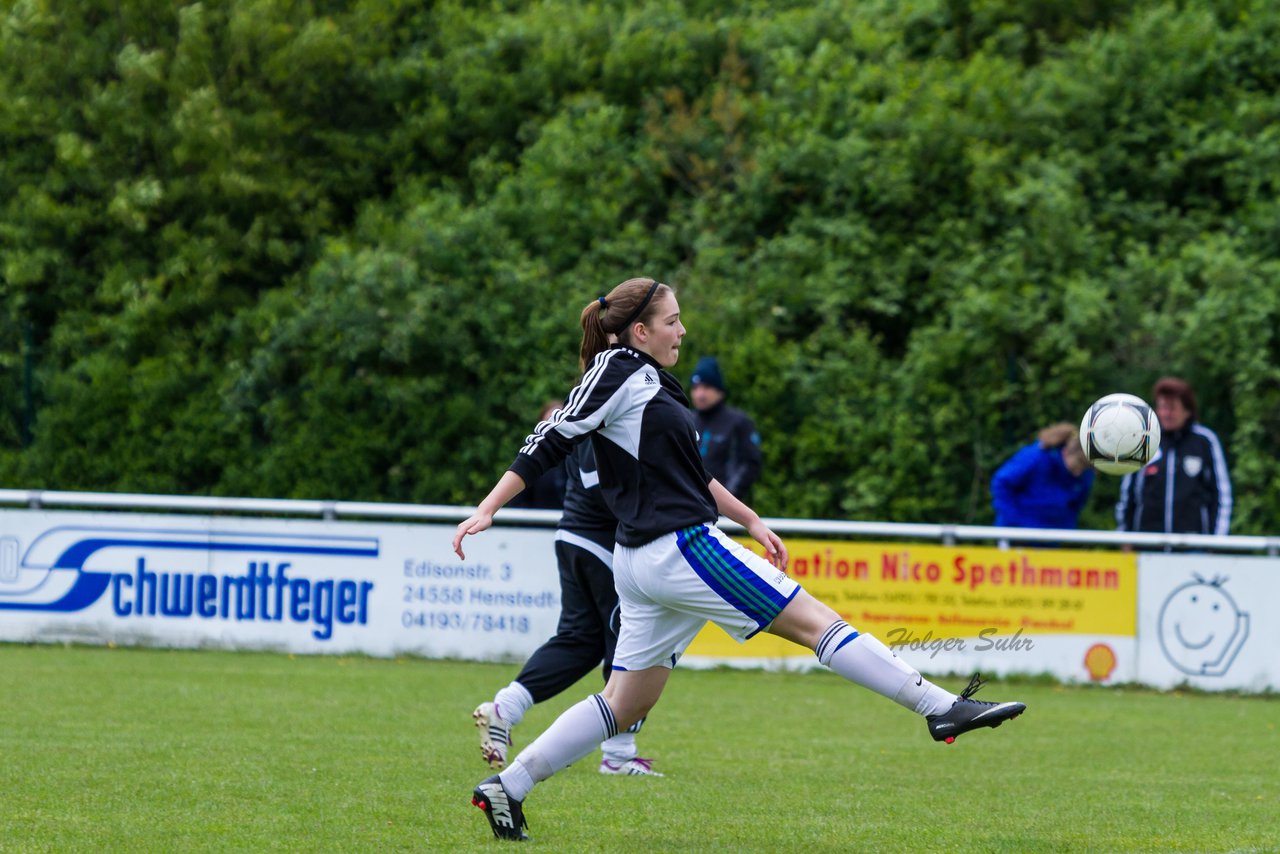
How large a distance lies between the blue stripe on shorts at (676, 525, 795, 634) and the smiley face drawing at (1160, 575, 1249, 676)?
23.6 feet

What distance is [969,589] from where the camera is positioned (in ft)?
38.4

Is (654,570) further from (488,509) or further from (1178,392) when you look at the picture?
(1178,392)

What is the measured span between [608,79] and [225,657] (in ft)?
30.3

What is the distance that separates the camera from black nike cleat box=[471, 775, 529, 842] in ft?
17.3

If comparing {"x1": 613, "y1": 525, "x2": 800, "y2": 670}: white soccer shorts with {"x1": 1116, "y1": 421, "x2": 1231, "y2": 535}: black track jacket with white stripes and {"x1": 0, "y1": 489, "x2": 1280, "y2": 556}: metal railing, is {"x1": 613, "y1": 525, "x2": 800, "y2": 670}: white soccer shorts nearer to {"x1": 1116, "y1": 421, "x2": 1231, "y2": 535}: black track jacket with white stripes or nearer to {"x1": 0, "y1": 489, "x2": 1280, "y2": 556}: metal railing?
{"x1": 0, "y1": 489, "x2": 1280, "y2": 556}: metal railing

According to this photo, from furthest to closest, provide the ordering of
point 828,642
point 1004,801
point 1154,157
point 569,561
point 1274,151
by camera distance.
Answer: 1. point 1154,157
2. point 1274,151
3. point 569,561
4. point 1004,801
5. point 828,642

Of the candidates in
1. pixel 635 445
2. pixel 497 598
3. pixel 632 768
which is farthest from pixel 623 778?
pixel 497 598

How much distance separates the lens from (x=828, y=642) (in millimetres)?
5160

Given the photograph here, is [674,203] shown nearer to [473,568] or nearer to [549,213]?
[549,213]

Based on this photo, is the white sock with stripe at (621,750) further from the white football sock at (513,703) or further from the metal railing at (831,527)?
the metal railing at (831,527)

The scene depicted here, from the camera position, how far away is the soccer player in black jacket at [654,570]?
5145 mm

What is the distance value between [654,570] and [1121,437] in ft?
9.07

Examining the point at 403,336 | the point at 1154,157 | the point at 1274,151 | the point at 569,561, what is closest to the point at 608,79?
the point at 403,336

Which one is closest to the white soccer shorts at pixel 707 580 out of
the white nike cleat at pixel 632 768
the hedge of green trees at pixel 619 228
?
the white nike cleat at pixel 632 768
